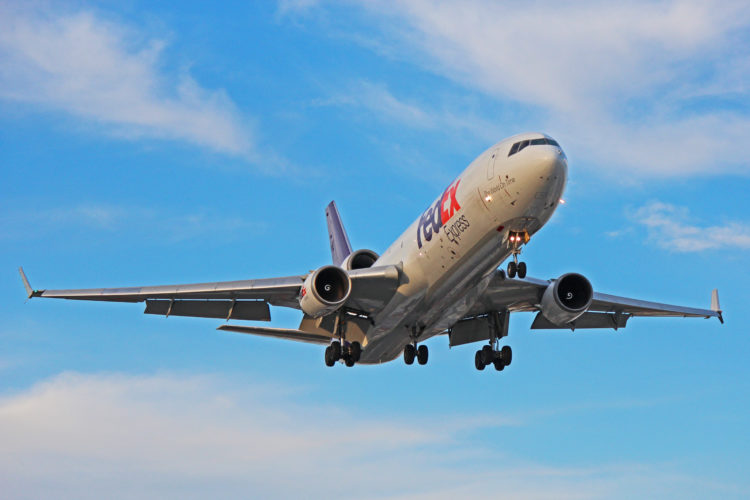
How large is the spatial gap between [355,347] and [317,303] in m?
3.57

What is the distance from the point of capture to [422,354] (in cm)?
3603

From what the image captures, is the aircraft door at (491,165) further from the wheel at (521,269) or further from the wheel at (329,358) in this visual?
the wheel at (329,358)

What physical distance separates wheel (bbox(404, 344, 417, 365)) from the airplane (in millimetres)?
37

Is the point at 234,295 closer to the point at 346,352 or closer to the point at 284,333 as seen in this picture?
the point at 284,333

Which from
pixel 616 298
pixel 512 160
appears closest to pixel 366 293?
pixel 512 160

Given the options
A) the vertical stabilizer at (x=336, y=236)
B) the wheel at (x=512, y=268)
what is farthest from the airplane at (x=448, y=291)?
the vertical stabilizer at (x=336, y=236)

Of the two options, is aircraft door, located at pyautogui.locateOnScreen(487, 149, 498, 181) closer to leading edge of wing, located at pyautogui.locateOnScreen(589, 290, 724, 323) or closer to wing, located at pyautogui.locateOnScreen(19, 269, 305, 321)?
wing, located at pyautogui.locateOnScreen(19, 269, 305, 321)

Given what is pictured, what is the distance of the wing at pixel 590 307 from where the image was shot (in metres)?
34.6

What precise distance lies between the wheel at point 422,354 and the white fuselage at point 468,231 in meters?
1.68

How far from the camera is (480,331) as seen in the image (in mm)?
36688

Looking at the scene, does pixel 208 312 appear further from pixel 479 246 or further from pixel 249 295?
pixel 479 246

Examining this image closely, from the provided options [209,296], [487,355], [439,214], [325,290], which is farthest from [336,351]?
[439,214]

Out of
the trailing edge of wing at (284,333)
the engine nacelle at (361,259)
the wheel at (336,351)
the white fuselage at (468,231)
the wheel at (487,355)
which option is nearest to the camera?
the white fuselage at (468,231)

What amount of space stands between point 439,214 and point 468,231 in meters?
1.89
